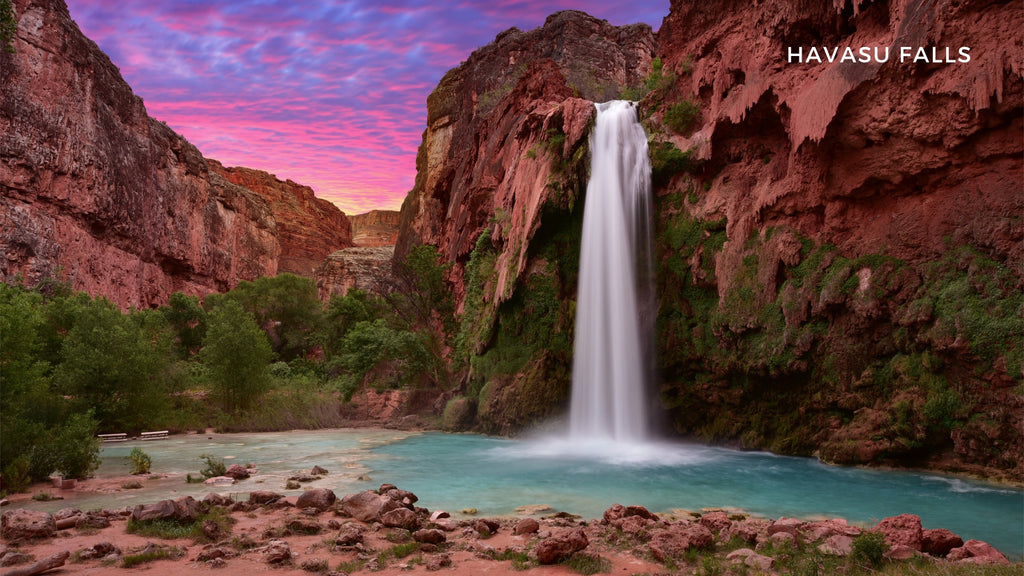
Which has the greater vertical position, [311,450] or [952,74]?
[952,74]

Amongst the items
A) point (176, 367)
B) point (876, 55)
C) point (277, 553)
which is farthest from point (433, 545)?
point (176, 367)

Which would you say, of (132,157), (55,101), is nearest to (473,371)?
(55,101)

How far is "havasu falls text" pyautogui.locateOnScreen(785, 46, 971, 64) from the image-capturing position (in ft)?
46.1

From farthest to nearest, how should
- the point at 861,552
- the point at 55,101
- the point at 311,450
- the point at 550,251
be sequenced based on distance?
the point at 55,101 < the point at 550,251 < the point at 311,450 < the point at 861,552

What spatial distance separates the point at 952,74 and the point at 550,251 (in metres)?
14.2

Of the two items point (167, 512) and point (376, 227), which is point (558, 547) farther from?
point (376, 227)

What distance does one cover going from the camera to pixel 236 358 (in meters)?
24.2

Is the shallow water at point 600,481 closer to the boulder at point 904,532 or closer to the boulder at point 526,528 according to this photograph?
the boulder at point 904,532

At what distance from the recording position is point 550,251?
23906 mm

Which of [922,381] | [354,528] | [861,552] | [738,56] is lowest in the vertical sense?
[354,528]

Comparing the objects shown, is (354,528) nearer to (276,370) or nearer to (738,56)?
(738,56)

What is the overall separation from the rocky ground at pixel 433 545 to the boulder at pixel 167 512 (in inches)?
0.6

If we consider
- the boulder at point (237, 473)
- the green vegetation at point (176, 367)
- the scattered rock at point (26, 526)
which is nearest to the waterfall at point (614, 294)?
the green vegetation at point (176, 367)

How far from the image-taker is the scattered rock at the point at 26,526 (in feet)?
20.7
